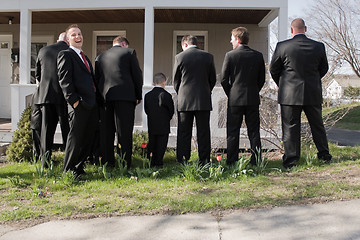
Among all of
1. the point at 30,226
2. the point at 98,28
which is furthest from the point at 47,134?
the point at 98,28

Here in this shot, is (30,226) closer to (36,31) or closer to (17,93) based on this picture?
(17,93)

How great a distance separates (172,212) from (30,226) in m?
1.35

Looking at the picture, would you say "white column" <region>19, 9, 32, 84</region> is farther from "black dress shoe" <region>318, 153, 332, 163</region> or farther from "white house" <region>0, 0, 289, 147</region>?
"black dress shoe" <region>318, 153, 332, 163</region>

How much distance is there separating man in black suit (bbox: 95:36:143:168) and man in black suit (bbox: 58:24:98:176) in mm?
350

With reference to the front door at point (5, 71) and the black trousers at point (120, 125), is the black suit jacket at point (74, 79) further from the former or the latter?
the front door at point (5, 71)

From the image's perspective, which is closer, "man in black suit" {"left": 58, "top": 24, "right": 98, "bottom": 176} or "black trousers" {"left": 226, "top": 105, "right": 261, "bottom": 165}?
"man in black suit" {"left": 58, "top": 24, "right": 98, "bottom": 176}

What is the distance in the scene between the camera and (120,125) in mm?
5117

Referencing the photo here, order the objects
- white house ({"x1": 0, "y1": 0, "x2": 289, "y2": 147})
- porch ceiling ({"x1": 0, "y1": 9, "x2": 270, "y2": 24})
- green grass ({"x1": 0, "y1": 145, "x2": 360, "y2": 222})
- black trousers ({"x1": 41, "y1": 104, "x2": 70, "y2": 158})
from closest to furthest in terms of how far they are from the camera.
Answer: green grass ({"x1": 0, "y1": 145, "x2": 360, "y2": 222}) < black trousers ({"x1": 41, "y1": 104, "x2": 70, "y2": 158}) < porch ceiling ({"x1": 0, "y1": 9, "x2": 270, "y2": 24}) < white house ({"x1": 0, "y1": 0, "x2": 289, "y2": 147})

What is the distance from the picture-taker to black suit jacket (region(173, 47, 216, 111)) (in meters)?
5.04

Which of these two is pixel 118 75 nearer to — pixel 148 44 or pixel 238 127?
pixel 238 127

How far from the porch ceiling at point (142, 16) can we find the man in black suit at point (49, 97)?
390 centimetres

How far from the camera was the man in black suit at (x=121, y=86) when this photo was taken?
505cm

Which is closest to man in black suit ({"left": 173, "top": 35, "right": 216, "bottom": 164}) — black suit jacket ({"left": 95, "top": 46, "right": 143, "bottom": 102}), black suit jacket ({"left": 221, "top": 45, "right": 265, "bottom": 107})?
black suit jacket ({"left": 221, "top": 45, "right": 265, "bottom": 107})

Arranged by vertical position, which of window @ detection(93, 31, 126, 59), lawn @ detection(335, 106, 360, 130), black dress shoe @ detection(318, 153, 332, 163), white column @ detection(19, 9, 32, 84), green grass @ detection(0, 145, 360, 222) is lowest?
green grass @ detection(0, 145, 360, 222)
